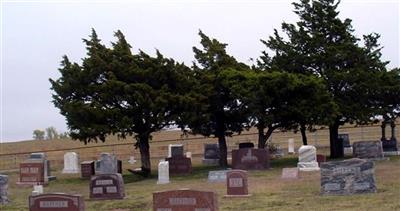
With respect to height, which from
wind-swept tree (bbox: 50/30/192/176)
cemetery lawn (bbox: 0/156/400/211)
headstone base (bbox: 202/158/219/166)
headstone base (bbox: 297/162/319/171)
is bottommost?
cemetery lawn (bbox: 0/156/400/211)

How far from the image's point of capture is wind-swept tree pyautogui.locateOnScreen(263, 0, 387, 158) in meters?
31.6

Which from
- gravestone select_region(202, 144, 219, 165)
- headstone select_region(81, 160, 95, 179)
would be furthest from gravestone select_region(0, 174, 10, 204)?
gravestone select_region(202, 144, 219, 165)

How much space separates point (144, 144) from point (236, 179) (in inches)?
482

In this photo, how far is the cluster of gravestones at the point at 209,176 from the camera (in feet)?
42.2

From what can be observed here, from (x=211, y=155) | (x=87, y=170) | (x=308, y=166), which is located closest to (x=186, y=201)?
(x=308, y=166)

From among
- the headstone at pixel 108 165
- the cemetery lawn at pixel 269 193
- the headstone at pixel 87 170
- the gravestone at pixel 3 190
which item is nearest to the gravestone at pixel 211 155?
the cemetery lawn at pixel 269 193

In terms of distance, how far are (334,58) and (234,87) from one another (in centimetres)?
582

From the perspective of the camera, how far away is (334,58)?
32.2m

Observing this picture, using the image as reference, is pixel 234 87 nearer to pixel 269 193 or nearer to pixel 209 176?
→ pixel 209 176

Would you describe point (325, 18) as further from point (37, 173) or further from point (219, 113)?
point (37, 173)

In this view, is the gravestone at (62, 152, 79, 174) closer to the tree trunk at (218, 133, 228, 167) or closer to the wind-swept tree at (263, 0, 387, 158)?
the tree trunk at (218, 133, 228, 167)

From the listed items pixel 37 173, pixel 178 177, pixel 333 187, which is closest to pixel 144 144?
pixel 178 177

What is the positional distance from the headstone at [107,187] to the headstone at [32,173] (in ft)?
31.3

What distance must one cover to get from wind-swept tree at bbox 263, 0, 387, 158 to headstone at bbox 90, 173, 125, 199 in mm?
14022
